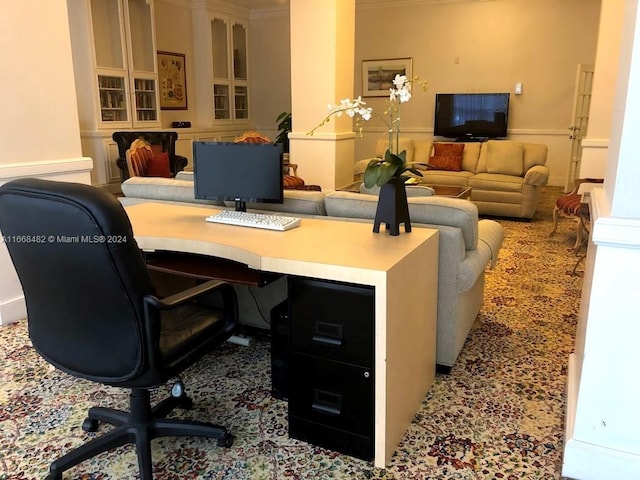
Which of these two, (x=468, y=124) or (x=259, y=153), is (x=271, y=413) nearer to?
(x=259, y=153)

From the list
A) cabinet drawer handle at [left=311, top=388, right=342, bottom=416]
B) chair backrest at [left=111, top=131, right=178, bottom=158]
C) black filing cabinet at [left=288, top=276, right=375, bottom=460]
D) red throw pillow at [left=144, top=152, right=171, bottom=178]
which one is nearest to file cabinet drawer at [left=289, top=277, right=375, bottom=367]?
black filing cabinet at [left=288, top=276, right=375, bottom=460]

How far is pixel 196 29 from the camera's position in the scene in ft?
26.9

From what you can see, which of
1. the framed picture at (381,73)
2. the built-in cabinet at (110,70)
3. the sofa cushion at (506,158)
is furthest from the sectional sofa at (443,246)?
the framed picture at (381,73)

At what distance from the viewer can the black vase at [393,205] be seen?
7.24 feet

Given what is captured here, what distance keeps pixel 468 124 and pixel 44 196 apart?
25.3ft

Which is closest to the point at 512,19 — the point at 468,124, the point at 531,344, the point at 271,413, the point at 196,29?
the point at 468,124

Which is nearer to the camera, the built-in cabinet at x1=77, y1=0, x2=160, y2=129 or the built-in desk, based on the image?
Result: the built-in desk

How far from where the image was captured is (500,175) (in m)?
6.31

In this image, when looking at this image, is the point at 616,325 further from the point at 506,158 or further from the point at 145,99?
the point at 145,99

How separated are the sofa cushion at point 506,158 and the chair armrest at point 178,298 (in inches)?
208

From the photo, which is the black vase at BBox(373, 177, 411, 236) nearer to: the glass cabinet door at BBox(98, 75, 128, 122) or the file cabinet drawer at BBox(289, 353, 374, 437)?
the file cabinet drawer at BBox(289, 353, 374, 437)

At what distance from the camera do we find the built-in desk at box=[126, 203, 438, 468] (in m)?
1.82

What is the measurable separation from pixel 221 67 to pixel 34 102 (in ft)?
19.6

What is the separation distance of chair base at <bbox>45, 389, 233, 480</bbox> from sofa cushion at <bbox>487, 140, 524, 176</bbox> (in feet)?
17.4
